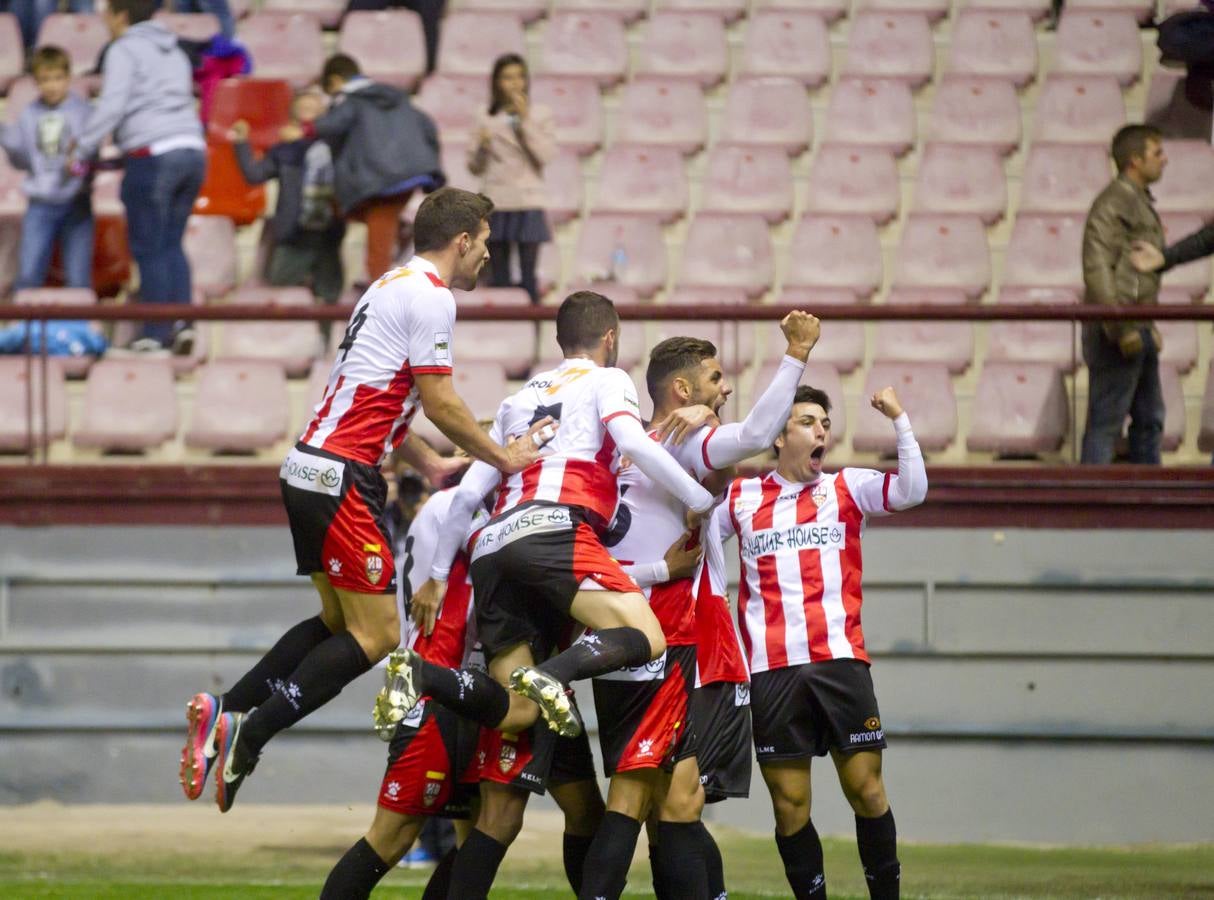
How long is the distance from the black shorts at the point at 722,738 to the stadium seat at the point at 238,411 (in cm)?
394

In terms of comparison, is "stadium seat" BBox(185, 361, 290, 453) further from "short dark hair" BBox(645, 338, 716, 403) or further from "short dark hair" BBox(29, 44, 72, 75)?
"short dark hair" BBox(645, 338, 716, 403)

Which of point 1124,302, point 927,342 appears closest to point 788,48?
point 927,342

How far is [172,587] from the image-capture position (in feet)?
30.8

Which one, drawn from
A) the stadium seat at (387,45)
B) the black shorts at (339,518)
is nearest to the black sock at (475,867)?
the black shorts at (339,518)

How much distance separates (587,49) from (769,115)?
153 cm

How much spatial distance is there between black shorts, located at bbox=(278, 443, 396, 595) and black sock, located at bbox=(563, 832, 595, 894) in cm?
105

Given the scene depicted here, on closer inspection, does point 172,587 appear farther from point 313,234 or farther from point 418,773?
point 418,773

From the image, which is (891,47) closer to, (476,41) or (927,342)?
(476,41)

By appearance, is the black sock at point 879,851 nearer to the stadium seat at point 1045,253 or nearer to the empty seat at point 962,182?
the stadium seat at point 1045,253

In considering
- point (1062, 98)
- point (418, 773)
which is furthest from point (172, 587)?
point (1062, 98)

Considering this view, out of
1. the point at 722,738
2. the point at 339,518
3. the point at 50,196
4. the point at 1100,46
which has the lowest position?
the point at 722,738

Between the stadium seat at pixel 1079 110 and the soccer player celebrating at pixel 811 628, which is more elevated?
the stadium seat at pixel 1079 110

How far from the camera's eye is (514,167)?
1069 cm

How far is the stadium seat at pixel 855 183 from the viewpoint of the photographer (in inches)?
462
